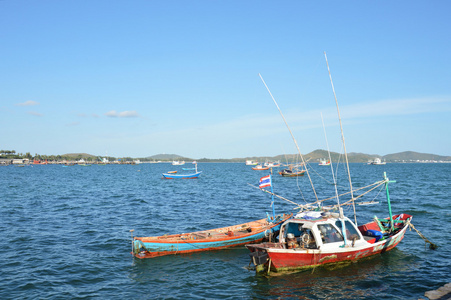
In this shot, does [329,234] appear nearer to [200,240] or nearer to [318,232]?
[318,232]

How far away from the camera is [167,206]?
42.7 m

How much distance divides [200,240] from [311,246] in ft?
24.6

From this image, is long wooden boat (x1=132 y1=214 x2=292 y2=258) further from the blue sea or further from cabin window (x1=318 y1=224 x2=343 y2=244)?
cabin window (x1=318 y1=224 x2=343 y2=244)

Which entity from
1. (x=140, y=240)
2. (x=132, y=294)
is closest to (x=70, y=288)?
(x=132, y=294)

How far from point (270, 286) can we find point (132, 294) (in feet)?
22.8

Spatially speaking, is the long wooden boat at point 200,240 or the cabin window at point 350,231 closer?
the cabin window at point 350,231

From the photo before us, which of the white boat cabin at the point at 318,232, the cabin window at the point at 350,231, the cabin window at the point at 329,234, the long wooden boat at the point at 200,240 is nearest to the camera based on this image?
the white boat cabin at the point at 318,232

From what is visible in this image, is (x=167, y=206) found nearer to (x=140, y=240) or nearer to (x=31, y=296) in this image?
(x=140, y=240)

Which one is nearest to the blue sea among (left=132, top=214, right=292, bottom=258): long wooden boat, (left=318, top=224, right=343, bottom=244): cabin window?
(left=132, top=214, right=292, bottom=258): long wooden boat

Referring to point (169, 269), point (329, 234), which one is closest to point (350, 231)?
point (329, 234)

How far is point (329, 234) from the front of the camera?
18.1 m

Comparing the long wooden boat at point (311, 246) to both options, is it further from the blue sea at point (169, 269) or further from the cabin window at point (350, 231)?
the blue sea at point (169, 269)

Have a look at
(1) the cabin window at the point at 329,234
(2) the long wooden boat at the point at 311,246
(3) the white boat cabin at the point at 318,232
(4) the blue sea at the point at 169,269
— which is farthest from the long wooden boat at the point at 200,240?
(1) the cabin window at the point at 329,234

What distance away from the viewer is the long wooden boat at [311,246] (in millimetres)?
17000
